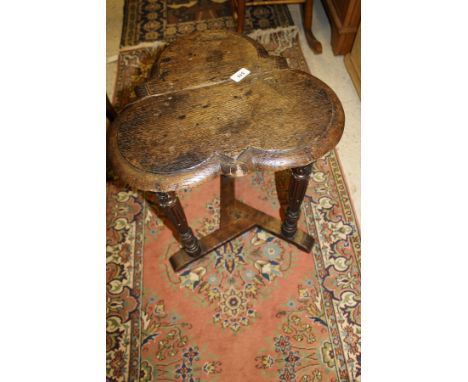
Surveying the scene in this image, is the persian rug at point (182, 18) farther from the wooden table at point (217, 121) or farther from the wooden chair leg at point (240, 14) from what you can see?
the wooden table at point (217, 121)

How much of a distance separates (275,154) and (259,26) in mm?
2078

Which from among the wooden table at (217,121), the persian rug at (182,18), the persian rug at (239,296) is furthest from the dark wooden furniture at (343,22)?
the wooden table at (217,121)

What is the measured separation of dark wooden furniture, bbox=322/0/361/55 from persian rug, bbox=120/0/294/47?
0.38 meters

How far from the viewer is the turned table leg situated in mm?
1233

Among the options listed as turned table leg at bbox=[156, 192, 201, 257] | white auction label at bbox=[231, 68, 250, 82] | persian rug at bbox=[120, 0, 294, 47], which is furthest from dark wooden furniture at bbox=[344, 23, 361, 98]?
turned table leg at bbox=[156, 192, 201, 257]

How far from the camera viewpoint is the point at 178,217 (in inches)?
54.1

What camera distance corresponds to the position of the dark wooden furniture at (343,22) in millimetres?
2255

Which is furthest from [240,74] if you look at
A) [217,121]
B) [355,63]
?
[355,63]

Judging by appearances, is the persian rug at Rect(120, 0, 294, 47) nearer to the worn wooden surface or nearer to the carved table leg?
the worn wooden surface

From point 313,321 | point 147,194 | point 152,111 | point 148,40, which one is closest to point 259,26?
point 148,40

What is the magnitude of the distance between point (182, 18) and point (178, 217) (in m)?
2.26

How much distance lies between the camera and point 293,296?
165 cm

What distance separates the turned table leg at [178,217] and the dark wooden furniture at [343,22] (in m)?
1.80

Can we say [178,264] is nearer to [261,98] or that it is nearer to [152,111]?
[152,111]
